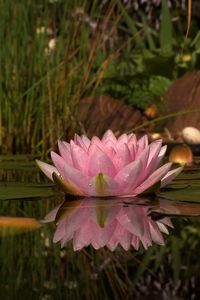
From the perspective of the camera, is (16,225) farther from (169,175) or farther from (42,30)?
(42,30)

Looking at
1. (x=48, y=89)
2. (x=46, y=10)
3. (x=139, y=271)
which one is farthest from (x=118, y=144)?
(x=46, y=10)

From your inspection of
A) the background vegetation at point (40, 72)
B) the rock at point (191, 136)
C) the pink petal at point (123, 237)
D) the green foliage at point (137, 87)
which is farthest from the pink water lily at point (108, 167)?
the green foliage at point (137, 87)

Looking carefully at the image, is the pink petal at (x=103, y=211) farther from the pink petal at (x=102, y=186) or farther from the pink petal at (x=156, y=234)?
the pink petal at (x=156, y=234)

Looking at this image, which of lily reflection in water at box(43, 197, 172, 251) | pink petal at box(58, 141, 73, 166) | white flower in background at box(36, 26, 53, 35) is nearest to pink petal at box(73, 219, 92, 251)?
lily reflection in water at box(43, 197, 172, 251)

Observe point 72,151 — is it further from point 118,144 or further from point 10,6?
point 10,6

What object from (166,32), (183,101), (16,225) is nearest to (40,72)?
(183,101)

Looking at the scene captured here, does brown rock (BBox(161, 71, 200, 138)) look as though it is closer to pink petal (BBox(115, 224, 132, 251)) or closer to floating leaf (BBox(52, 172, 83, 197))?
floating leaf (BBox(52, 172, 83, 197))

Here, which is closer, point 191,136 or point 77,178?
point 77,178
